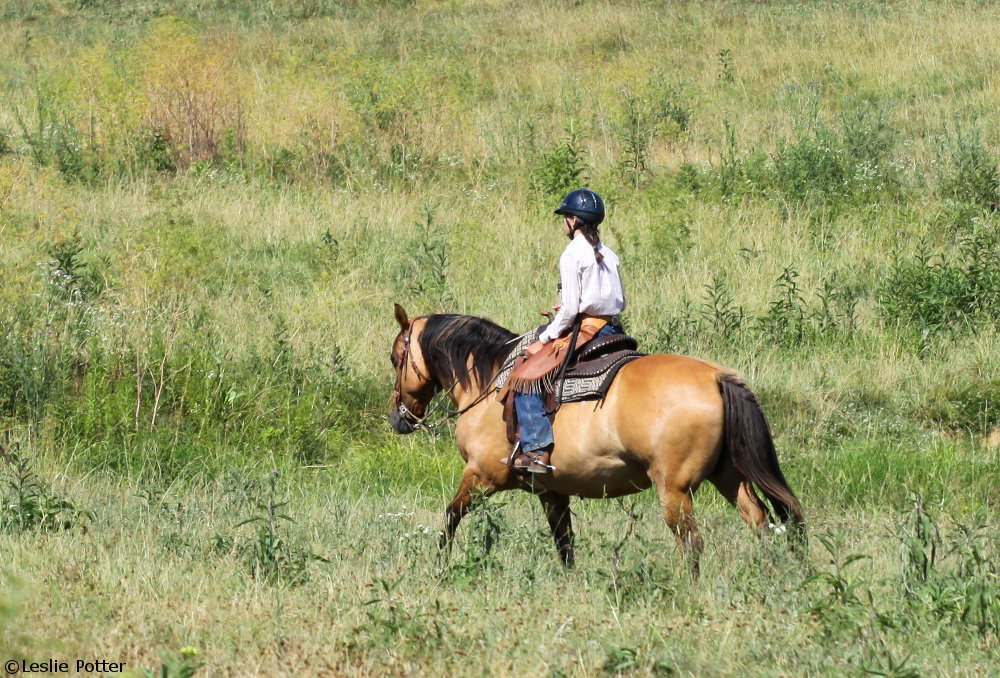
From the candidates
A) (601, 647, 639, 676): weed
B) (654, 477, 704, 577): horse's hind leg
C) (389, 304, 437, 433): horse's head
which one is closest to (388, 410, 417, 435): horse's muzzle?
(389, 304, 437, 433): horse's head

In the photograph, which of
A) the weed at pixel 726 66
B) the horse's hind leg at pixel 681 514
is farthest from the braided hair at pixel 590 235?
the weed at pixel 726 66

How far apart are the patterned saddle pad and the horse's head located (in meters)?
1.54

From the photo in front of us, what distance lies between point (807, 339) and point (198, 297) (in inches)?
239

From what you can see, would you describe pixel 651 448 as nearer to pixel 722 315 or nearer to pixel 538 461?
pixel 538 461

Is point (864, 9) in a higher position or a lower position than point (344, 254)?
higher

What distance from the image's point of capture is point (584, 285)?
707cm

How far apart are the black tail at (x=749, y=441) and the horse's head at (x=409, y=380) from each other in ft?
8.10

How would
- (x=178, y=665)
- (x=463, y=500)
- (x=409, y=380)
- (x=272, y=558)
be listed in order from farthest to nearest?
(x=409, y=380), (x=463, y=500), (x=272, y=558), (x=178, y=665)

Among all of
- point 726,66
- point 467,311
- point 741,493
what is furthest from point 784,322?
point 726,66

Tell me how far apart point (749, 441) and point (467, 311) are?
6181mm

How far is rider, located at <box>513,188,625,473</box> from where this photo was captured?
700cm

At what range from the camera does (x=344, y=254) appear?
44.6ft

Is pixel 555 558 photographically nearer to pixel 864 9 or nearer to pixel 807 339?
pixel 807 339

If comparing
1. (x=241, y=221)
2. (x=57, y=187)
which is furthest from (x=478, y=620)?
(x=57, y=187)
